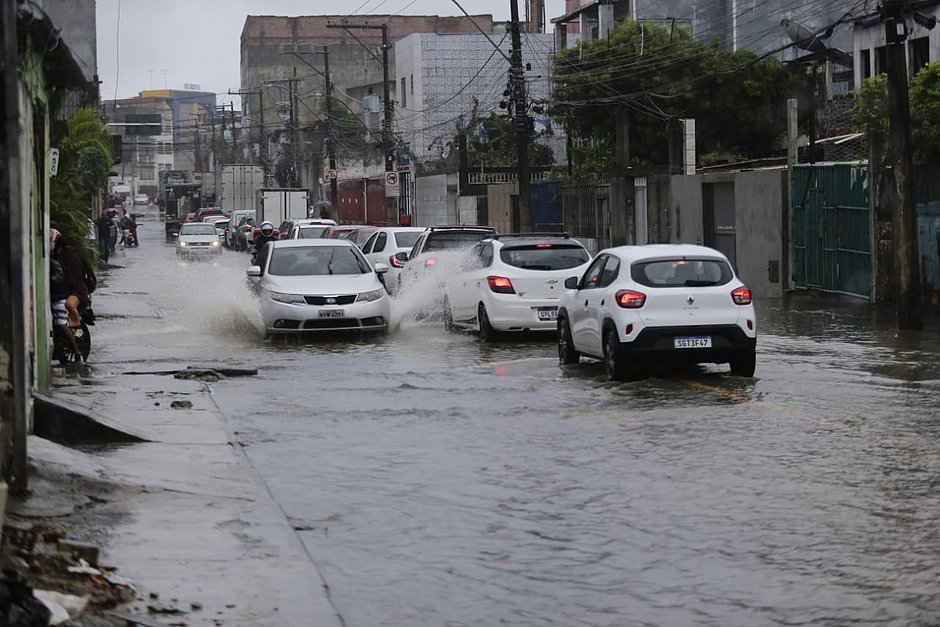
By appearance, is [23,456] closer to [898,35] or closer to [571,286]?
[571,286]

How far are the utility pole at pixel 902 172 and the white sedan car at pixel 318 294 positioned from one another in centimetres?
762

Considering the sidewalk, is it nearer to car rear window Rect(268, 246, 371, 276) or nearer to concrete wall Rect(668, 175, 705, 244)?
car rear window Rect(268, 246, 371, 276)

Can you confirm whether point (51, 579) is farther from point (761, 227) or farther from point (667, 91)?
point (667, 91)

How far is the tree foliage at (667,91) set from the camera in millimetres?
48281

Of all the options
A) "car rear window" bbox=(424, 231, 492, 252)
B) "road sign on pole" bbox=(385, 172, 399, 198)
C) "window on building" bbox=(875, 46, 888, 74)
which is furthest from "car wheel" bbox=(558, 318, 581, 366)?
"road sign on pole" bbox=(385, 172, 399, 198)

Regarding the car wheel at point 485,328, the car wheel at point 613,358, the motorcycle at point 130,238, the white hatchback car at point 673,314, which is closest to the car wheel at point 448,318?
the car wheel at point 485,328

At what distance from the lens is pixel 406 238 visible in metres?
32.2

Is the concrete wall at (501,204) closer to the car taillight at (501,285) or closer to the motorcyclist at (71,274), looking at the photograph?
the car taillight at (501,285)

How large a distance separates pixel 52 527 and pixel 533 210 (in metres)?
45.6

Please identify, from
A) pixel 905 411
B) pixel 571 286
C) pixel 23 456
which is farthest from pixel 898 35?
pixel 23 456

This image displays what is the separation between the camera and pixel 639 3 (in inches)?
2436

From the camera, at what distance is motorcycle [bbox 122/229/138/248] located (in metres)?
80.3

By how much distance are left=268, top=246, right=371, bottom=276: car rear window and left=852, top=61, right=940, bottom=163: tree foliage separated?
8.77 m

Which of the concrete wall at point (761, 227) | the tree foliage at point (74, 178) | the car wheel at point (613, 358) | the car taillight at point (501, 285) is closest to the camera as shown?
the car wheel at point (613, 358)
